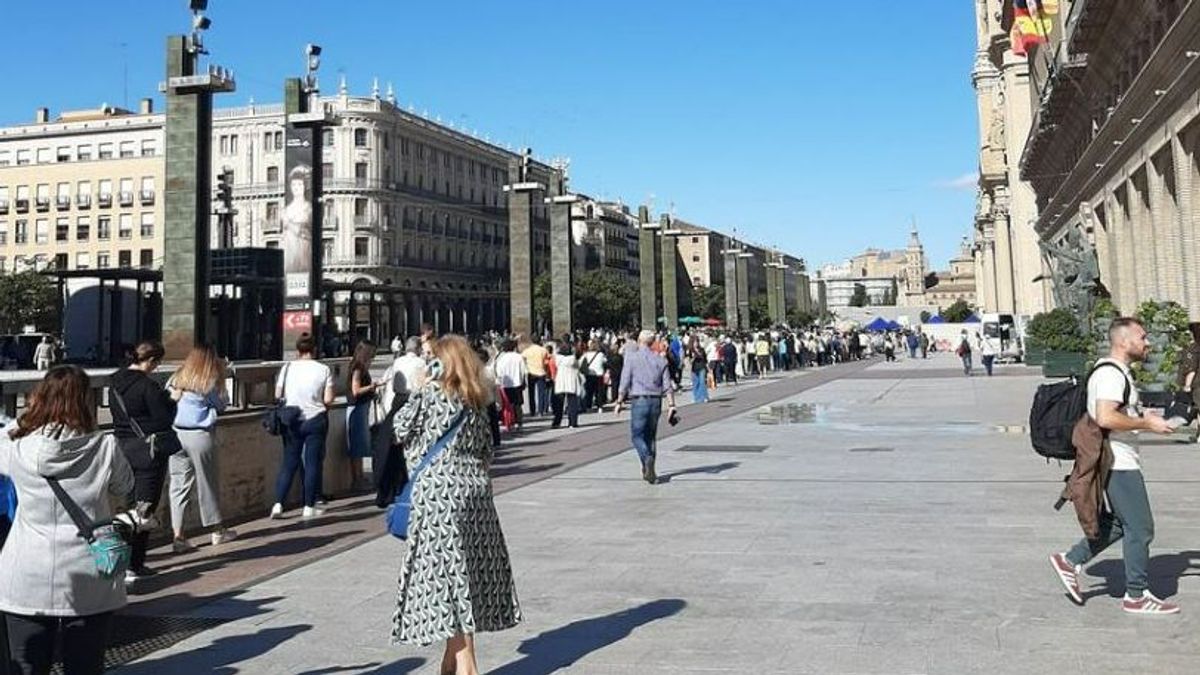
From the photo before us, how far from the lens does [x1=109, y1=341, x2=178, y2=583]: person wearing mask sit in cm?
725

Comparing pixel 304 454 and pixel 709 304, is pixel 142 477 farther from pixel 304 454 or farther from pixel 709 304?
pixel 709 304

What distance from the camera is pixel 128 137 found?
8100 centimetres

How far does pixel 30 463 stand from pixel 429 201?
3424 inches

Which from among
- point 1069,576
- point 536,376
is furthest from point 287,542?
point 536,376

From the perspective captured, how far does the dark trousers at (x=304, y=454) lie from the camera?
9.75 metres

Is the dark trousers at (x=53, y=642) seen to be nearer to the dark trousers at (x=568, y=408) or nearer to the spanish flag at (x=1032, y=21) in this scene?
the dark trousers at (x=568, y=408)

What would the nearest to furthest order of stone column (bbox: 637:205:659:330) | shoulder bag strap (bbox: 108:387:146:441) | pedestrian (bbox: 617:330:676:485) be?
shoulder bag strap (bbox: 108:387:146:441) → pedestrian (bbox: 617:330:676:485) → stone column (bbox: 637:205:659:330)

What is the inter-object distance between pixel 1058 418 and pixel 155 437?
19.7 feet

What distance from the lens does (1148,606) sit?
5719 mm

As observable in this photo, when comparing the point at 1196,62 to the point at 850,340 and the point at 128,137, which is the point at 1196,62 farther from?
the point at 128,137

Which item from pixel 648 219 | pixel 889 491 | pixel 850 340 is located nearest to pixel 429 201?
pixel 850 340

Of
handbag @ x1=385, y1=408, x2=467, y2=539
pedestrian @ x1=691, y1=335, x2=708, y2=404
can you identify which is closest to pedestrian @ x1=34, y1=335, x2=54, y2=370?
pedestrian @ x1=691, y1=335, x2=708, y2=404

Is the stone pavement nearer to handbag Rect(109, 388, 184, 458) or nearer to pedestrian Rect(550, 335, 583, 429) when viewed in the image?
handbag Rect(109, 388, 184, 458)

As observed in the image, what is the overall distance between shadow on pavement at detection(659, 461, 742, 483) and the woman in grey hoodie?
8.44 metres
